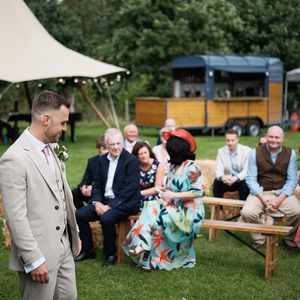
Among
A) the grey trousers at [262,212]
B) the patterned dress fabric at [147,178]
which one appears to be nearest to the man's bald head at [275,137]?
the grey trousers at [262,212]

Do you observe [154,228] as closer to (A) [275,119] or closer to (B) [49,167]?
(B) [49,167]

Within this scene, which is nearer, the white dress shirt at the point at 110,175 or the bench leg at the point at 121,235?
the bench leg at the point at 121,235

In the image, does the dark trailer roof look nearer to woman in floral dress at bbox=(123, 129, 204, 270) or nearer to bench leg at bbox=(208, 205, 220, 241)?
bench leg at bbox=(208, 205, 220, 241)

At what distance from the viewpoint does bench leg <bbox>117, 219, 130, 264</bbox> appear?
18.7 ft

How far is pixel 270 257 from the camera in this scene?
5180 mm

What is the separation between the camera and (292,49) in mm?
26016

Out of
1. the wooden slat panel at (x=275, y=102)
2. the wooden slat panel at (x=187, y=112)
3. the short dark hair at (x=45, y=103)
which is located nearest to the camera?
the short dark hair at (x=45, y=103)

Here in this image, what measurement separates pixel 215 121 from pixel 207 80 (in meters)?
1.42

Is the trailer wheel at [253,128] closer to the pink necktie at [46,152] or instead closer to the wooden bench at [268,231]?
the wooden bench at [268,231]

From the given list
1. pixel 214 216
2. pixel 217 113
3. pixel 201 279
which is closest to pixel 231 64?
pixel 217 113

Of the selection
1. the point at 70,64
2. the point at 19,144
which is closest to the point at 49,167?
the point at 19,144

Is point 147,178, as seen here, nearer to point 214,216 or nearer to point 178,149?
point 214,216

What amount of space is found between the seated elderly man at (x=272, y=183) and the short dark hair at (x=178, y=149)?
1.14 m

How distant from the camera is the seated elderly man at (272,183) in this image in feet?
19.7
